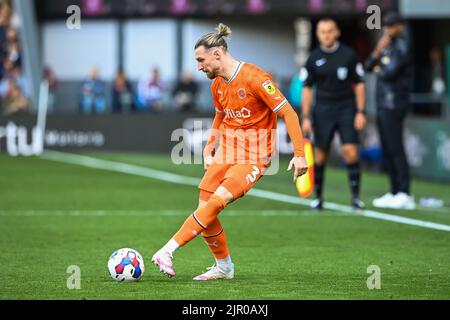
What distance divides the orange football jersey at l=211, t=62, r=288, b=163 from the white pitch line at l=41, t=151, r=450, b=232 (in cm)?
440

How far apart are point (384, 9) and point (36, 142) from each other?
10185 millimetres

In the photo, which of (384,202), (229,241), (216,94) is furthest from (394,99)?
(216,94)

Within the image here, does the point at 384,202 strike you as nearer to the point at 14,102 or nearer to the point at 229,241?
the point at 229,241

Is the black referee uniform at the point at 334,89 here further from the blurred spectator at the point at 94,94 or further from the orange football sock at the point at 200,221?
the blurred spectator at the point at 94,94

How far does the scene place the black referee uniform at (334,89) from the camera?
14828 millimetres

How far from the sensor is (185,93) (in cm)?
3238

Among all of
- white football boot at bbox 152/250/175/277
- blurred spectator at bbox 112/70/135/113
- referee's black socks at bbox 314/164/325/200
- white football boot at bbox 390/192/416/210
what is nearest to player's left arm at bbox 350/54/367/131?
referee's black socks at bbox 314/164/325/200

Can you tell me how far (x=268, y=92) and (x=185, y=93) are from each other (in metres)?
23.2

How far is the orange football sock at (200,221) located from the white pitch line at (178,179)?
15.7ft

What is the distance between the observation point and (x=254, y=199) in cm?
1758

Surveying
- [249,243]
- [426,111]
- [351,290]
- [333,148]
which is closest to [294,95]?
[333,148]

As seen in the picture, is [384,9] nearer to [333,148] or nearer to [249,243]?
[333,148]

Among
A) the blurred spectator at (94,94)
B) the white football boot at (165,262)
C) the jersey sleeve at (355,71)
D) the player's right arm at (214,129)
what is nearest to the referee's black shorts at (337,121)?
the jersey sleeve at (355,71)
